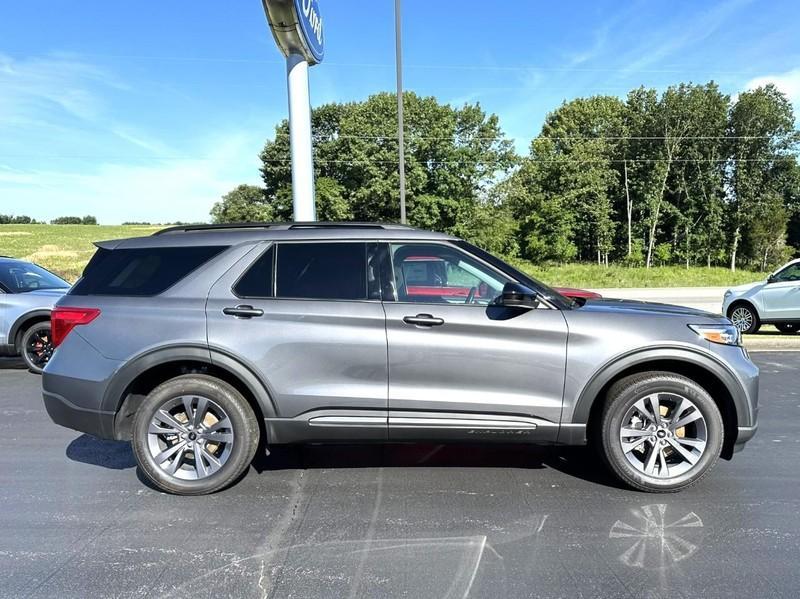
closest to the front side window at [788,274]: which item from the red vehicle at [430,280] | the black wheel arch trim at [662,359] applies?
the black wheel arch trim at [662,359]

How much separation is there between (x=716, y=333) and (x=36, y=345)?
8.37m

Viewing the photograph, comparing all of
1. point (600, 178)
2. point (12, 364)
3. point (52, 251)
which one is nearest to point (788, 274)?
point (12, 364)

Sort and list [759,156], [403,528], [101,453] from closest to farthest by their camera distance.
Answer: [403,528] < [101,453] < [759,156]

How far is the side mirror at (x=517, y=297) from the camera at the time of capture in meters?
3.40

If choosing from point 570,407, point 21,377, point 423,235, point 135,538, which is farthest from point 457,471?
point 21,377

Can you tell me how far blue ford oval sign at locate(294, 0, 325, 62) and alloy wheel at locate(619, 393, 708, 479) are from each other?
24.1 ft

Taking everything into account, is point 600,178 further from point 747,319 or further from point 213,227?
point 213,227

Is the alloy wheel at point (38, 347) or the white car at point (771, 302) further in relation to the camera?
the white car at point (771, 302)

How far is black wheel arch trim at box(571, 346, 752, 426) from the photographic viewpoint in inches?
137

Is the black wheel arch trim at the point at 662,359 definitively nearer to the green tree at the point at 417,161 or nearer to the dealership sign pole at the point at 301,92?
the dealership sign pole at the point at 301,92

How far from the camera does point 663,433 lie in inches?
140

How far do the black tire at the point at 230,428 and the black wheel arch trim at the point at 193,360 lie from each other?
5.2 inches

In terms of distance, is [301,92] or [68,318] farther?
[301,92]

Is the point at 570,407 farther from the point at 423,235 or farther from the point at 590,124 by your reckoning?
the point at 590,124
